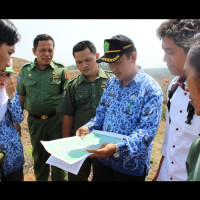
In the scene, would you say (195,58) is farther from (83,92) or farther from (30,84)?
(30,84)

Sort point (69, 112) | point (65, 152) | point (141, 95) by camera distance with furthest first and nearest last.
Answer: point (69, 112) < point (141, 95) < point (65, 152)

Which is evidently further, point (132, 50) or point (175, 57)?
point (132, 50)

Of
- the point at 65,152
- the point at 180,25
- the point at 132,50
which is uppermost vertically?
the point at 180,25

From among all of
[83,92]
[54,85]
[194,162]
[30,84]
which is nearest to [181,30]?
[194,162]

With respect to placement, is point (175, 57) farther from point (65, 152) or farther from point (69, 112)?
point (69, 112)

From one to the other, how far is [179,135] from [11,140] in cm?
150

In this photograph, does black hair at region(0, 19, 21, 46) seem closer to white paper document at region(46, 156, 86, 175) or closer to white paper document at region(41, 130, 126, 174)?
white paper document at region(41, 130, 126, 174)

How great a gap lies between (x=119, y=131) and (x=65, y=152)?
0.51m

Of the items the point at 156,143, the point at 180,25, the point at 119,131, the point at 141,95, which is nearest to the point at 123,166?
the point at 119,131

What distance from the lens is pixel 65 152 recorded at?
5.00ft

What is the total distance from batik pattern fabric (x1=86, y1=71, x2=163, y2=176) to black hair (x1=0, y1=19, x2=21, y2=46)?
3.24 feet

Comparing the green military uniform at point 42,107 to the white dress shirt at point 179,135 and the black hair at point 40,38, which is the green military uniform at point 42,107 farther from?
the white dress shirt at point 179,135

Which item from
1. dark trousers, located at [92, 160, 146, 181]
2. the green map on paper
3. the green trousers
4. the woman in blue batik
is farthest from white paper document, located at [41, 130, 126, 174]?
the green trousers

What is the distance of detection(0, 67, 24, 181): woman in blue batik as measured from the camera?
177cm
